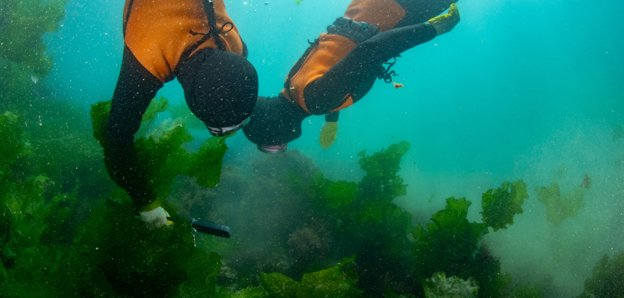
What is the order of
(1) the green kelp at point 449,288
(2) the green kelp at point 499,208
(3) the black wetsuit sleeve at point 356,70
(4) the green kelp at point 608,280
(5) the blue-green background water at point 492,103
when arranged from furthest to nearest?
(5) the blue-green background water at point 492,103 < (4) the green kelp at point 608,280 < (2) the green kelp at point 499,208 < (3) the black wetsuit sleeve at point 356,70 < (1) the green kelp at point 449,288

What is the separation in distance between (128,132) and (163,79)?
430mm

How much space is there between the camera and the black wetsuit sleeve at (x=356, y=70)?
3.57 m

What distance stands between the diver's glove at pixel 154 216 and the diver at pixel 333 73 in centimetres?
195

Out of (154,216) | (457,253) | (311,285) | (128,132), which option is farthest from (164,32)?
(457,253)

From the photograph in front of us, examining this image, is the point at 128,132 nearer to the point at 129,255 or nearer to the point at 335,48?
the point at 129,255

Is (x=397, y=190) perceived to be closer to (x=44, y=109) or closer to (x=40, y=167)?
(x=40, y=167)

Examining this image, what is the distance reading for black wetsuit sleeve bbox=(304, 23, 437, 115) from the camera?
3565 mm

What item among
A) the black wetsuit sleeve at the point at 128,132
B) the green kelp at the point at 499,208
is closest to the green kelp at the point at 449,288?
the green kelp at the point at 499,208

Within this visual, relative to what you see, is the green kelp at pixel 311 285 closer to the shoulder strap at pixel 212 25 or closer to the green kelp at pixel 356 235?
the green kelp at pixel 356 235

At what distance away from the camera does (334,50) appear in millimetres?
4105

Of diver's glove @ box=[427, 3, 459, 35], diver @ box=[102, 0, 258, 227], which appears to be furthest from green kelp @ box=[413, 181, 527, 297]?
diver @ box=[102, 0, 258, 227]

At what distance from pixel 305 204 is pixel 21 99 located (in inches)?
351

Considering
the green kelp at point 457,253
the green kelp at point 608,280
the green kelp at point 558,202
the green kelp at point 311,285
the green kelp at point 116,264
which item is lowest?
the green kelp at point 558,202

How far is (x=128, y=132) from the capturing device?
80.4 inches
